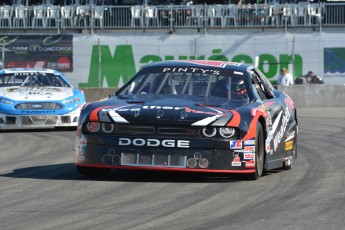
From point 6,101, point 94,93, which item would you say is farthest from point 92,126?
point 94,93

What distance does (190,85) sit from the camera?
10367mm

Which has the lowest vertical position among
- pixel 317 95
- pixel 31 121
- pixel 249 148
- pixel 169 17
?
pixel 317 95

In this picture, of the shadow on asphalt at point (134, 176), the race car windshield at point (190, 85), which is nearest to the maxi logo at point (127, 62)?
the shadow on asphalt at point (134, 176)

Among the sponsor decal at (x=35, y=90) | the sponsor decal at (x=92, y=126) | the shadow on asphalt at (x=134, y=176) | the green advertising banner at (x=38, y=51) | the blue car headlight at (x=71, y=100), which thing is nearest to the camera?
the sponsor decal at (x=92, y=126)

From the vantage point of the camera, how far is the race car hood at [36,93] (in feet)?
58.9

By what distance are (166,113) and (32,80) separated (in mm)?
10197

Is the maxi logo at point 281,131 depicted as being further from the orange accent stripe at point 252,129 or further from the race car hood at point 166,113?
the race car hood at point 166,113

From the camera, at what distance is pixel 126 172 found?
10.4 m

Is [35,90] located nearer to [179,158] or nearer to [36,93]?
[36,93]

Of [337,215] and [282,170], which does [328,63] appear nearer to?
[282,170]

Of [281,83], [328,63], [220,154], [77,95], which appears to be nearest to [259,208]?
[220,154]

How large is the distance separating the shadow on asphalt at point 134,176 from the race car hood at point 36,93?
23.4ft

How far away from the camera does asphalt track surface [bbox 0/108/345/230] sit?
6.96 meters

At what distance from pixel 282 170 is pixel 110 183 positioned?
246cm
